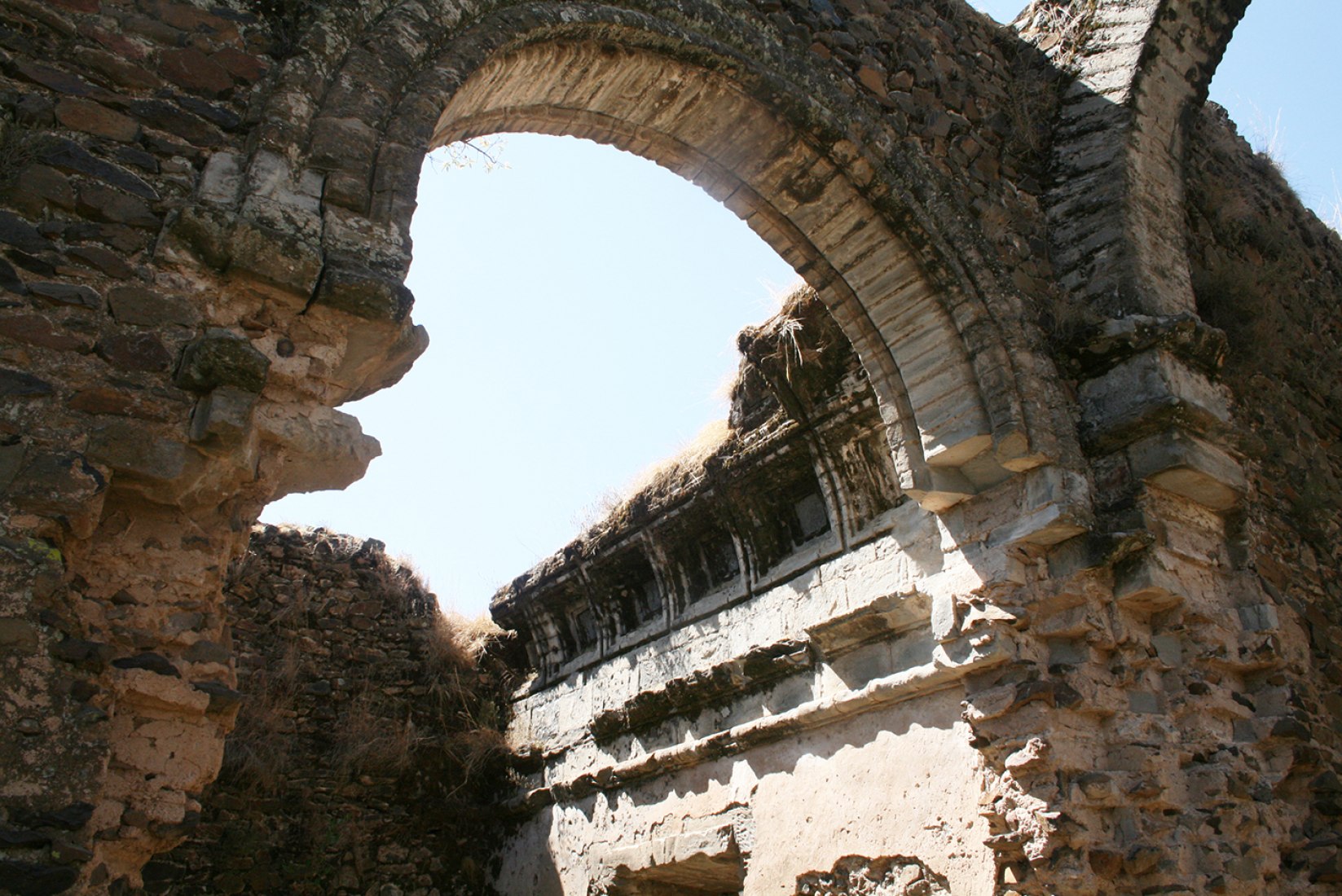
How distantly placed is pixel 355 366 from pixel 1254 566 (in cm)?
414

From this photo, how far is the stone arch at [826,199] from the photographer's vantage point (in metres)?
4.40

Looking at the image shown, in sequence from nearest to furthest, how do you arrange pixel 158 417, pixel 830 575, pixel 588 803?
pixel 158 417 < pixel 830 575 < pixel 588 803

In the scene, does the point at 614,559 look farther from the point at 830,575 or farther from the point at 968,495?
the point at 968,495

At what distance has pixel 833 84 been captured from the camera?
503 cm

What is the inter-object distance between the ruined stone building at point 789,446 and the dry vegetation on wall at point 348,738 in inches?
5.0

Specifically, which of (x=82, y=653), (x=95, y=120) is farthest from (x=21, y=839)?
(x=95, y=120)

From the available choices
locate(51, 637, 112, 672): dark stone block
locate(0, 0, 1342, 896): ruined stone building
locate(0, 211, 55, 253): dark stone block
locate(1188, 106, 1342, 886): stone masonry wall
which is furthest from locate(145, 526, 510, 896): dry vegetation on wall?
locate(1188, 106, 1342, 886): stone masonry wall

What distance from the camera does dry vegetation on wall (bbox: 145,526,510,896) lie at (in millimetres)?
6375

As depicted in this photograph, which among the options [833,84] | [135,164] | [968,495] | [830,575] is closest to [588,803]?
[830,575]

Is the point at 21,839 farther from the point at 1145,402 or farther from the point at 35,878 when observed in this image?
the point at 1145,402

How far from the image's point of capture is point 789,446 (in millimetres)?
5887

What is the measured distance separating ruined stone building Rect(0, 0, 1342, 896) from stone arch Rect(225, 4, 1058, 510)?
2cm

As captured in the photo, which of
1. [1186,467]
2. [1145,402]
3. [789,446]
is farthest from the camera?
[789,446]

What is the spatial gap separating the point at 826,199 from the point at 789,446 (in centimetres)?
143
